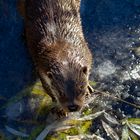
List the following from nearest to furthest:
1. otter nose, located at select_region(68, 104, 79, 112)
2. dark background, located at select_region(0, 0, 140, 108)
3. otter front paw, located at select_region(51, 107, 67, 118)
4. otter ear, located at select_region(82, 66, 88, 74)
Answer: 1. otter nose, located at select_region(68, 104, 79, 112)
2. otter ear, located at select_region(82, 66, 88, 74)
3. otter front paw, located at select_region(51, 107, 67, 118)
4. dark background, located at select_region(0, 0, 140, 108)

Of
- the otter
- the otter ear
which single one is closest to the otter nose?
the otter

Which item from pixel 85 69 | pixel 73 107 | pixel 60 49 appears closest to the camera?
pixel 73 107

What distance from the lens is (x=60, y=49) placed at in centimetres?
451

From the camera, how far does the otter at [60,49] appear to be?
4234 millimetres

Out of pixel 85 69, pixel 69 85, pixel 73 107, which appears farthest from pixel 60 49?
pixel 73 107

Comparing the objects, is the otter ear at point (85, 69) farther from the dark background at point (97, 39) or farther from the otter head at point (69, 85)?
the dark background at point (97, 39)

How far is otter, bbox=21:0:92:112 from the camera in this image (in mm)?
4234

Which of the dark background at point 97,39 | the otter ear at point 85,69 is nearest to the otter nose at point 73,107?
the otter ear at point 85,69

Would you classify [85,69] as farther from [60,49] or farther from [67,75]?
[60,49]

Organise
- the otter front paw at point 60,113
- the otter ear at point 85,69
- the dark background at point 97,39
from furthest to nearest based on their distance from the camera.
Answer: the dark background at point 97,39 < the otter front paw at point 60,113 < the otter ear at point 85,69

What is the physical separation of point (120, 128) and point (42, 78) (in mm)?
696

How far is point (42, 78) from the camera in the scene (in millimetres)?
4590

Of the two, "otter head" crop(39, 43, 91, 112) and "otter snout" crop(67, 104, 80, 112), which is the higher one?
"otter head" crop(39, 43, 91, 112)

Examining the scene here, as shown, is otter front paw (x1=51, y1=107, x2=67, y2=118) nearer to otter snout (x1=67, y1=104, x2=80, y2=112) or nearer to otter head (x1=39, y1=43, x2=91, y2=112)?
otter head (x1=39, y1=43, x2=91, y2=112)
